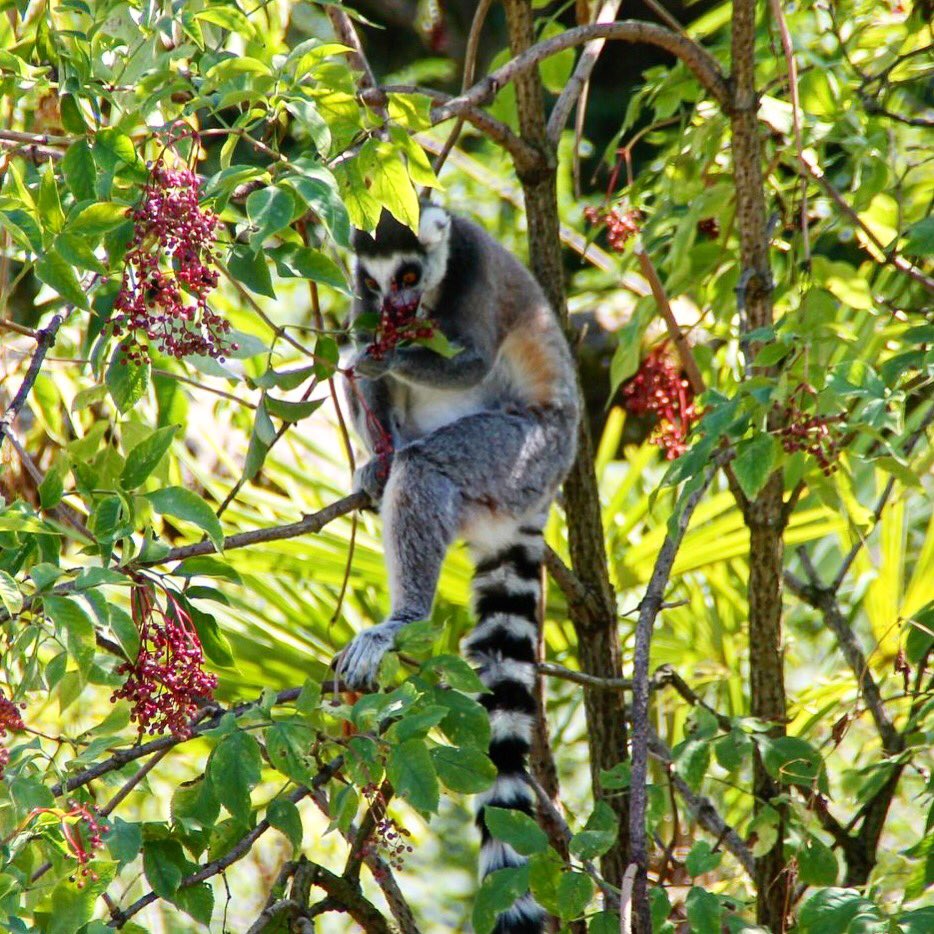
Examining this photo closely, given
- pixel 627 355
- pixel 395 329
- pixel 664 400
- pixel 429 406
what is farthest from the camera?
pixel 429 406

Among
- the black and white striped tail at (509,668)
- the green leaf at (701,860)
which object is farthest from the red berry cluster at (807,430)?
the black and white striped tail at (509,668)

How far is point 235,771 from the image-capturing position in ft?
5.53

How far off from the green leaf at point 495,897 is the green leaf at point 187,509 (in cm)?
64

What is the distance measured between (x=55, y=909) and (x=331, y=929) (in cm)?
369

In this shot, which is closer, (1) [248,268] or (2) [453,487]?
(1) [248,268]

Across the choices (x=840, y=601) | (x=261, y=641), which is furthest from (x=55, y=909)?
(x=840, y=601)

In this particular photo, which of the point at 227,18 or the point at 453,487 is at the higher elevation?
the point at 453,487

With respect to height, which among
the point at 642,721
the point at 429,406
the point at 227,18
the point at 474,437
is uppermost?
the point at 429,406

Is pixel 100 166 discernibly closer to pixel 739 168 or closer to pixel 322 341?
pixel 322 341

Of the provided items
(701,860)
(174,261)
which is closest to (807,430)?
(701,860)

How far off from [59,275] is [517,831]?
101 cm

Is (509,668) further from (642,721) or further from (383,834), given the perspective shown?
(383,834)

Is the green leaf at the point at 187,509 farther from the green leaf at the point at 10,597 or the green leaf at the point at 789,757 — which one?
the green leaf at the point at 789,757

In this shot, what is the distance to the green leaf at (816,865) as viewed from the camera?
7.15 feet
